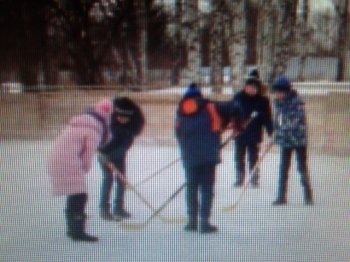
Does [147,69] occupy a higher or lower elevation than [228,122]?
higher

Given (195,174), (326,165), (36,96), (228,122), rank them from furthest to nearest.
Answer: (326,165) < (228,122) < (195,174) < (36,96)

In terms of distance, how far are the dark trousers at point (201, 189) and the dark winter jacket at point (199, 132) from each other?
1.5 inches

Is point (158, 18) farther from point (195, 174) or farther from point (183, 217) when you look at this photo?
point (183, 217)

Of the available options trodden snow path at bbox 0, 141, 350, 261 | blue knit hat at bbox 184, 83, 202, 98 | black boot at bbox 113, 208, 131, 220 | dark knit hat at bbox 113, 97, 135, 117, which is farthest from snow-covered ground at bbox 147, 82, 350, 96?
black boot at bbox 113, 208, 131, 220

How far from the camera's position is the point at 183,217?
181 centimetres

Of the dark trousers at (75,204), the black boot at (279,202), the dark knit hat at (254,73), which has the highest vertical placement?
the dark knit hat at (254,73)

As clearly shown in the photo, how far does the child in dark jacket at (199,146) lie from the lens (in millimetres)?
1647

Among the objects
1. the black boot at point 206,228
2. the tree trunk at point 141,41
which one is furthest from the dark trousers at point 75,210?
the tree trunk at point 141,41

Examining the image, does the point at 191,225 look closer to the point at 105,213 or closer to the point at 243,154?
the point at 105,213

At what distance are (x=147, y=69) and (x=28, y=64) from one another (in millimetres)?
348

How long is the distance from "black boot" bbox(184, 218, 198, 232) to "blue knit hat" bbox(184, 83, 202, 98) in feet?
1.50

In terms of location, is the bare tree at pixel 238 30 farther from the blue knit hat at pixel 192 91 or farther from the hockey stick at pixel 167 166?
the hockey stick at pixel 167 166

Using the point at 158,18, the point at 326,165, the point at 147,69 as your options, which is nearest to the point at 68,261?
the point at 147,69

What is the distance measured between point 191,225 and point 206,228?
67 mm
